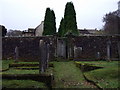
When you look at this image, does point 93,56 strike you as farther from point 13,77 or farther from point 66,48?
point 13,77

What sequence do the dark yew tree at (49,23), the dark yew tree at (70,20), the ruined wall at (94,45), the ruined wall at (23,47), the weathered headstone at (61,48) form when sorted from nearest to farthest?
1. the ruined wall at (23,47)
2. the ruined wall at (94,45)
3. the weathered headstone at (61,48)
4. the dark yew tree at (70,20)
5. the dark yew tree at (49,23)

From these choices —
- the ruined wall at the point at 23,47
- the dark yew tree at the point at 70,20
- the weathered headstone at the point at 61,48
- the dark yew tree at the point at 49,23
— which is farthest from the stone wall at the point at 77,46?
A: the dark yew tree at the point at 49,23

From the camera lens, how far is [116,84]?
9.47 m

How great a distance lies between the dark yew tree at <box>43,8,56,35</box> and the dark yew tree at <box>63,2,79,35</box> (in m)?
4.89

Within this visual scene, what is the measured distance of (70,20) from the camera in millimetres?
26906

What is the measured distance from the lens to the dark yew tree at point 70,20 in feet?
86.7

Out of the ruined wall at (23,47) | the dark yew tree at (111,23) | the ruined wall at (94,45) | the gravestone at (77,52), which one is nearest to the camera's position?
the gravestone at (77,52)

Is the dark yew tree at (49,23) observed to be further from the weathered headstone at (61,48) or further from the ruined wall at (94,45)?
the ruined wall at (94,45)

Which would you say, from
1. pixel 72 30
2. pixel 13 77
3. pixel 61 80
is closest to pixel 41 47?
pixel 61 80

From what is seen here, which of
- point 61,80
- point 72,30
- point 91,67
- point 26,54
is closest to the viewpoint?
point 61,80

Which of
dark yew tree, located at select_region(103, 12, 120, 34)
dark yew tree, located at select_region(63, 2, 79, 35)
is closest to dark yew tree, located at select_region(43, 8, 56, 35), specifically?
dark yew tree, located at select_region(63, 2, 79, 35)

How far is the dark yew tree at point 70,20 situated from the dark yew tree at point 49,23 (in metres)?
4.89

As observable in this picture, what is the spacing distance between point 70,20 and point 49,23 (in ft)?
19.9

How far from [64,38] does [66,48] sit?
4.14 feet
